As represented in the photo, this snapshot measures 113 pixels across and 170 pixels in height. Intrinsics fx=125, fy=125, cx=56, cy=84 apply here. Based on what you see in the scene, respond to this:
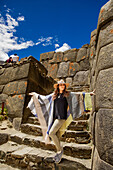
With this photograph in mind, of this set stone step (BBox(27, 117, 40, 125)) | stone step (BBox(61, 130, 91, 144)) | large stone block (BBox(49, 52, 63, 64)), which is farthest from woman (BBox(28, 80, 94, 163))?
large stone block (BBox(49, 52, 63, 64))

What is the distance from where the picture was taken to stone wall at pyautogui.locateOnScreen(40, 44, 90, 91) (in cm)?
737

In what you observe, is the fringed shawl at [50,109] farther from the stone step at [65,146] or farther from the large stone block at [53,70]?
the large stone block at [53,70]

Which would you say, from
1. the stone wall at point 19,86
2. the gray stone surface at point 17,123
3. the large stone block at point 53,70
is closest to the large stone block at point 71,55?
the large stone block at point 53,70

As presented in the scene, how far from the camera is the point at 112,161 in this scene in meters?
1.47

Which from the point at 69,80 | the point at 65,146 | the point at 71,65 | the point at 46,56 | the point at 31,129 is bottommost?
the point at 65,146

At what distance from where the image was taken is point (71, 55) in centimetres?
827

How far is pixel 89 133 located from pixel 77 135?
27 cm

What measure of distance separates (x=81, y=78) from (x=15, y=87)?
13.5 ft

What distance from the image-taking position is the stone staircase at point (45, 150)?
2.35 m

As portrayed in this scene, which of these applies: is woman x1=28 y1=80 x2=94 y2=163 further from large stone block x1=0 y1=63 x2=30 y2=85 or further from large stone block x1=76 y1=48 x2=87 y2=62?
large stone block x1=76 y1=48 x2=87 y2=62

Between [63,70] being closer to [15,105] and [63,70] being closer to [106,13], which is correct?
[15,105]

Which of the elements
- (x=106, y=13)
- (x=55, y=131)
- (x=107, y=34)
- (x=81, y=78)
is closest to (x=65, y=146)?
(x=55, y=131)

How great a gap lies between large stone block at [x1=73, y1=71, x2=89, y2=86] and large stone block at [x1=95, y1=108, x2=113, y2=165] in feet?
18.0

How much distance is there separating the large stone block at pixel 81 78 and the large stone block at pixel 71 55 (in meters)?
1.12
